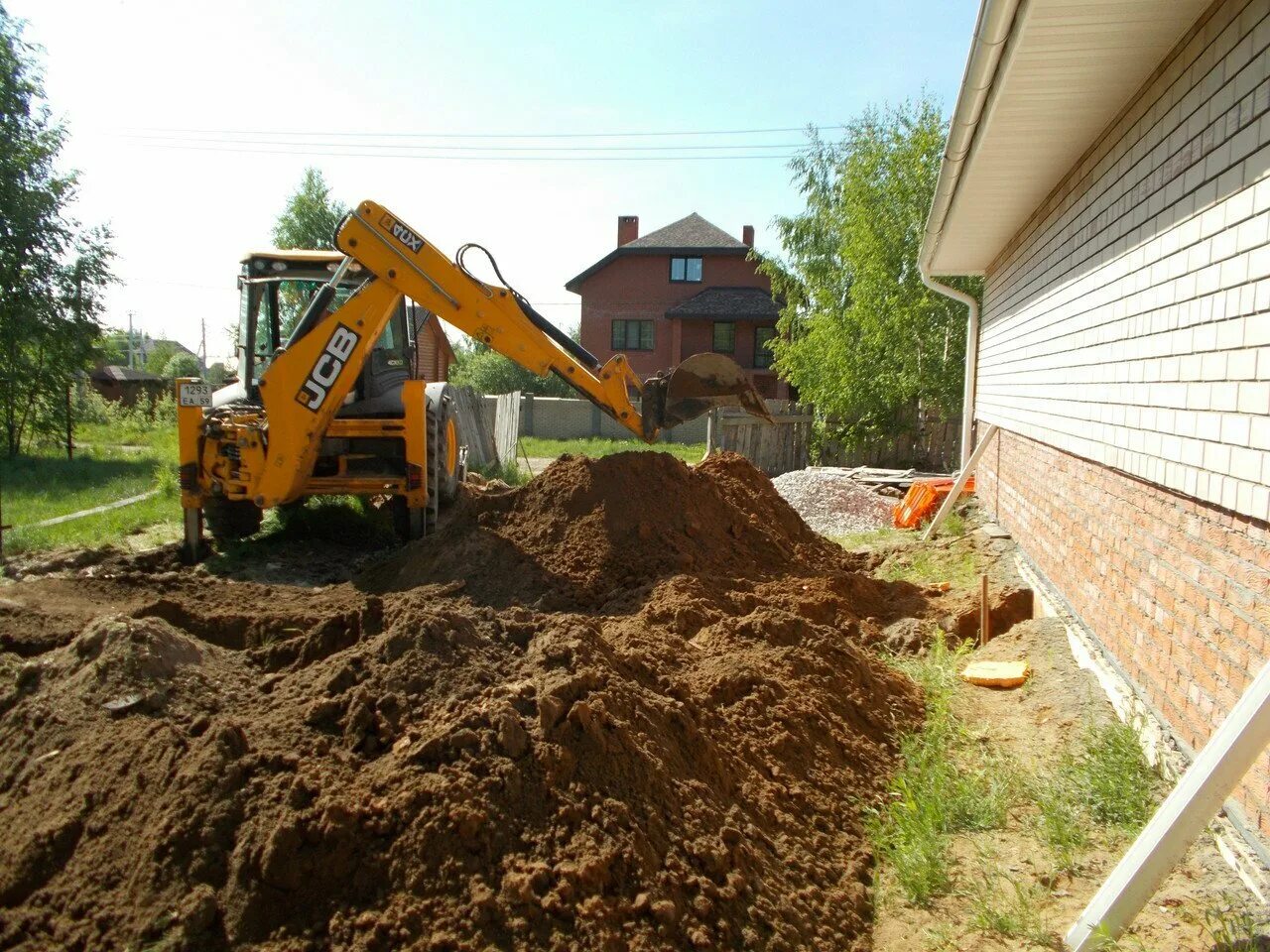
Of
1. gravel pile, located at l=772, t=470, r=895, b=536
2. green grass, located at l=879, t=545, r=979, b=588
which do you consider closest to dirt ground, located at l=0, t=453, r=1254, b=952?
green grass, located at l=879, t=545, r=979, b=588

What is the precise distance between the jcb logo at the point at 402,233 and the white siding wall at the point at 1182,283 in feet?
18.7

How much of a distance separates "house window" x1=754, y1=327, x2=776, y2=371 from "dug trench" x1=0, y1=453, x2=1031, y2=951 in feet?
111

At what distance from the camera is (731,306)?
38906 mm

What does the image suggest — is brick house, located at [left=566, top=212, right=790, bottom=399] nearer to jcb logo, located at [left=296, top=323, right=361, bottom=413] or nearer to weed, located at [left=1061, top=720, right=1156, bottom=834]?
jcb logo, located at [left=296, top=323, right=361, bottom=413]

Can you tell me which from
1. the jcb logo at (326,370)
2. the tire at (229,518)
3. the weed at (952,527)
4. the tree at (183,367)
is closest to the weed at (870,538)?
the weed at (952,527)

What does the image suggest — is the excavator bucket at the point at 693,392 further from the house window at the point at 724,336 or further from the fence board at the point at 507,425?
the house window at the point at 724,336

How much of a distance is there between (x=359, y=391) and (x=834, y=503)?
7.16 m

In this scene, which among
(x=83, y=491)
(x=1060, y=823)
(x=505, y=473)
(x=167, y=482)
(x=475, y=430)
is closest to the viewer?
(x=1060, y=823)

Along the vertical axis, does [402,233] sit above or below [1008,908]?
above

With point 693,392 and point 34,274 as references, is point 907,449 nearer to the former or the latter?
point 693,392

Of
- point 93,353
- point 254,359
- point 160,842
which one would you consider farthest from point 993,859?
point 93,353

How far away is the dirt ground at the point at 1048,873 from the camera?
10.0 feet

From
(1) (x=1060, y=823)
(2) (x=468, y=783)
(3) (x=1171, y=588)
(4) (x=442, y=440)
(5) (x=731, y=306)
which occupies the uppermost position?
(5) (x=731, y=306)

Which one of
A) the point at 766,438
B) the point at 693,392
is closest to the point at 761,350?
the point at 766,438
